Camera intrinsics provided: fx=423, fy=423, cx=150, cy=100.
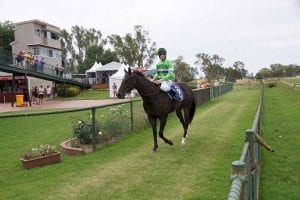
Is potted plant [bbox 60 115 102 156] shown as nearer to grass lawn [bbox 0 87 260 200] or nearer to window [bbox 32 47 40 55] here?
grass lawn [bbox 0 87 260 200]

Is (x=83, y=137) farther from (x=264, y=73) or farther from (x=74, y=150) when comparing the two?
(x=264, y=73)

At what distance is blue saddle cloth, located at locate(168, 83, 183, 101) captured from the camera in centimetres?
1137

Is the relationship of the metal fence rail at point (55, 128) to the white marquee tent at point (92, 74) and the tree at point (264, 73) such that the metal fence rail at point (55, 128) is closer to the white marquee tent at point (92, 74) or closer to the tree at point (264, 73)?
the white marquee tent at point (92, 74)

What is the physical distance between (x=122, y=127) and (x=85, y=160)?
12.8 ft

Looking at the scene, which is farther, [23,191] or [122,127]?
[122,127]

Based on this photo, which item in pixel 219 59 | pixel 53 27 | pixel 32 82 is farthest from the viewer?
pixel 219 59

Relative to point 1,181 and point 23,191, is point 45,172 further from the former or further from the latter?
point 23,191

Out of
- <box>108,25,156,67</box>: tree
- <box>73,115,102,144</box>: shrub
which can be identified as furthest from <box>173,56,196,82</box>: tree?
<box>73,115,102,144</box>: shrub

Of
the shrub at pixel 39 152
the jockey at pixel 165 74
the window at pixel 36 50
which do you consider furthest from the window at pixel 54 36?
the shrub at pixel 39 152

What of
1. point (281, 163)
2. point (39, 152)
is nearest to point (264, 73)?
point (281, 163)

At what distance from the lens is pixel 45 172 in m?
9.37

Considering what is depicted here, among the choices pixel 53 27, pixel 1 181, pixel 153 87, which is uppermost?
pixel 53 27

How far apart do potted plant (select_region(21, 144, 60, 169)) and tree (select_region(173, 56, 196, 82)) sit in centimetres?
6144

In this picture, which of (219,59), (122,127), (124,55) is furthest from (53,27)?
(122,127)
